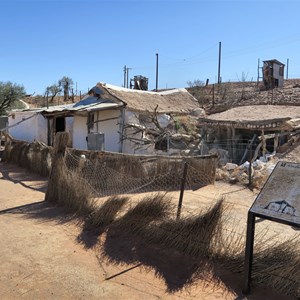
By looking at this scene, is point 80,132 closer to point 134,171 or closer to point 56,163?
point 134,171

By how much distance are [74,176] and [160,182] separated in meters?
1.80

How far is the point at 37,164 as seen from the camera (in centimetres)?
1223

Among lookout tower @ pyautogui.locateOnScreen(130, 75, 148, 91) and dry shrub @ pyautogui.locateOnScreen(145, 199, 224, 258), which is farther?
lookout tower @ pyautogui.locateOnScreen(130, 75, 148, 91)

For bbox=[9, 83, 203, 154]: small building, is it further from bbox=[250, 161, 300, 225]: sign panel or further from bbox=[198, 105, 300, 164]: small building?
bbox=[250, 161, 300, 225]: sign panel

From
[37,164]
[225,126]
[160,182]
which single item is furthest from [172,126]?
[160,182]

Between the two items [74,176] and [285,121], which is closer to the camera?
[74,176]

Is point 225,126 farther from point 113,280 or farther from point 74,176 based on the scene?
point 113,280

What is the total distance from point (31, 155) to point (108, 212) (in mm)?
8321

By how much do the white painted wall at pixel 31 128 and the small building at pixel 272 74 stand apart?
2366 cm

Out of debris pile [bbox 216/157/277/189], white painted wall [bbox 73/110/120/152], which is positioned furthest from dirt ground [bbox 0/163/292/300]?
white painted wall [bbox 73/110/120/152]

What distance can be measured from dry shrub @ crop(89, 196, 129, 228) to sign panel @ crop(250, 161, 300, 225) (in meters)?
2.57

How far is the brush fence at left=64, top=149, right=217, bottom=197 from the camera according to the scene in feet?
22.8

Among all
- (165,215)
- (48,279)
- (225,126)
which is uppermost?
(225,126)

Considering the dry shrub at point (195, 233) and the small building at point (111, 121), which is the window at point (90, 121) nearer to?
the small building at point (111, 121)
